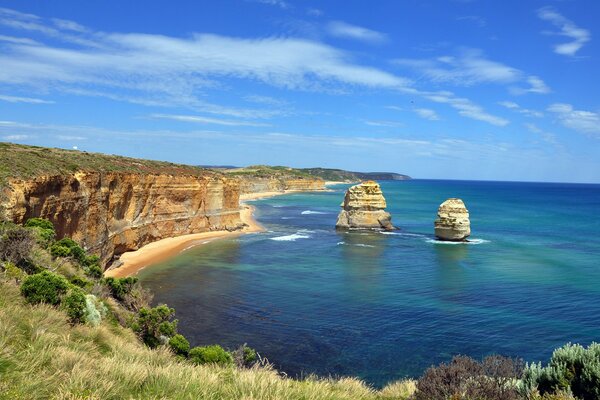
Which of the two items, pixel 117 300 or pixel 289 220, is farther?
pixel 289 220

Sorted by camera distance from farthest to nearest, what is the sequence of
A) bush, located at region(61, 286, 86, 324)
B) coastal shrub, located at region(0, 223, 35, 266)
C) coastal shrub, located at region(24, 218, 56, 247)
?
coastal shrub, located at region(24, 218, 56, 247) → coastal shrub, located at region(0, 223, 35, 266) → bush, located at region(61, 286, 86, 324)

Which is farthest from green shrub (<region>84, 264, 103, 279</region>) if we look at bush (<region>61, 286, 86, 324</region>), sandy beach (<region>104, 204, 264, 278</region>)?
sandy beach (<region>104, 204, 264, 278</region>)

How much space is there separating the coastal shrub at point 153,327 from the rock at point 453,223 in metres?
45.6

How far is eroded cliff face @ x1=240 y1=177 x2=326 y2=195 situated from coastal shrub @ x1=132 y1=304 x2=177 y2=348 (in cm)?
13362

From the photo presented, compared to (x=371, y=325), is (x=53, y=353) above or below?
above

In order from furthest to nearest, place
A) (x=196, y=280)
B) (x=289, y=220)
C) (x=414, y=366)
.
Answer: (x=289, y=220), (x=196, y=280), (x=414, y=366)

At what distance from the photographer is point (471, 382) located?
8.65 metres

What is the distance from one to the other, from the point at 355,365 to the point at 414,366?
8.50ft

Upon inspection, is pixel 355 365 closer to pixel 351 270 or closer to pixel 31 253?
pixel 31 253

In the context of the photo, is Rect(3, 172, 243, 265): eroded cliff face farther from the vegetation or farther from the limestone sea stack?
the limestone sea stack

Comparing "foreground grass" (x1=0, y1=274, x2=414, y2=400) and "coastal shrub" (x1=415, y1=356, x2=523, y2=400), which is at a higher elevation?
"foreground grass" (x1=0, y1=274, x2=414, y2=400)

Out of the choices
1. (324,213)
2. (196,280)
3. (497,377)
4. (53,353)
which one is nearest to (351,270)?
(196,280)

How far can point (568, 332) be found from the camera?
24.2 meters

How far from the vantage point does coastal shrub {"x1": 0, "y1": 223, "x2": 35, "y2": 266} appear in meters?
15.5
